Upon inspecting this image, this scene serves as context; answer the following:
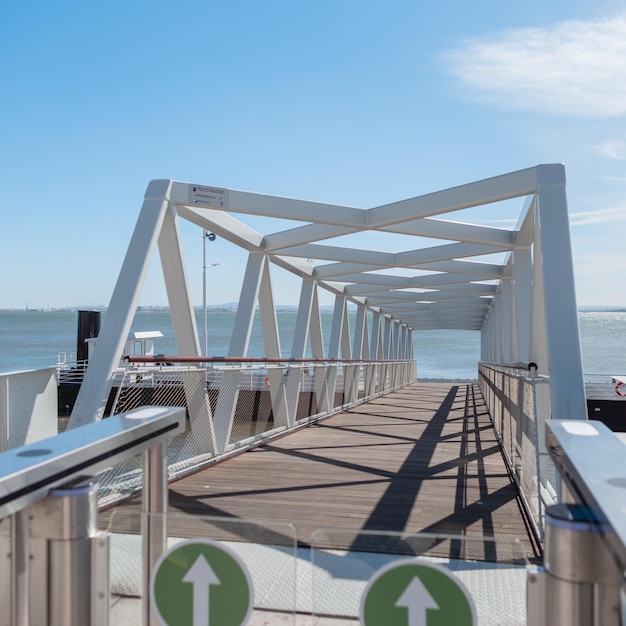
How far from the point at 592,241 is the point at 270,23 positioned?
27.4 feet

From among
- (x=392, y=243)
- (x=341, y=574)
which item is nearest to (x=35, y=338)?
(x=392, y=243)

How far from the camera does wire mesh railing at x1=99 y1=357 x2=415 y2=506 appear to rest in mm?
5293

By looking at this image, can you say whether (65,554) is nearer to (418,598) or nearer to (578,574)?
(418,598)

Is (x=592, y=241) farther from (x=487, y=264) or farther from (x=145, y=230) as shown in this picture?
(x=145, y=230)

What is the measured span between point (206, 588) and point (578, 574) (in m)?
0.76

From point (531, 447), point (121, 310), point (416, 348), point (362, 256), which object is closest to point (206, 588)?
point (531, 447)

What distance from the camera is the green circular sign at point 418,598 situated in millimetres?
1273

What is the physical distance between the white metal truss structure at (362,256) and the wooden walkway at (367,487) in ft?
3.26

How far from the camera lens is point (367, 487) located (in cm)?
580

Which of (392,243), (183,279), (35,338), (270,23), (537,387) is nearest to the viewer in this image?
(537,387)

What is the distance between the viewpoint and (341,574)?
1367 mm

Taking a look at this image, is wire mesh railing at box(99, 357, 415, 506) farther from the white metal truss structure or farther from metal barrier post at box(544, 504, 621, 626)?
metal barrier post at box(544, 504, 621, 626)

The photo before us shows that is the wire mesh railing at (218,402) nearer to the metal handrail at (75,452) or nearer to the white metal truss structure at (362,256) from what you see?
the white metal truss structure at (362,256)

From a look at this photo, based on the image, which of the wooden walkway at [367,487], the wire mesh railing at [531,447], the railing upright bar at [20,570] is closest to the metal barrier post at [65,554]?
the railing upright bar at [20,570]
